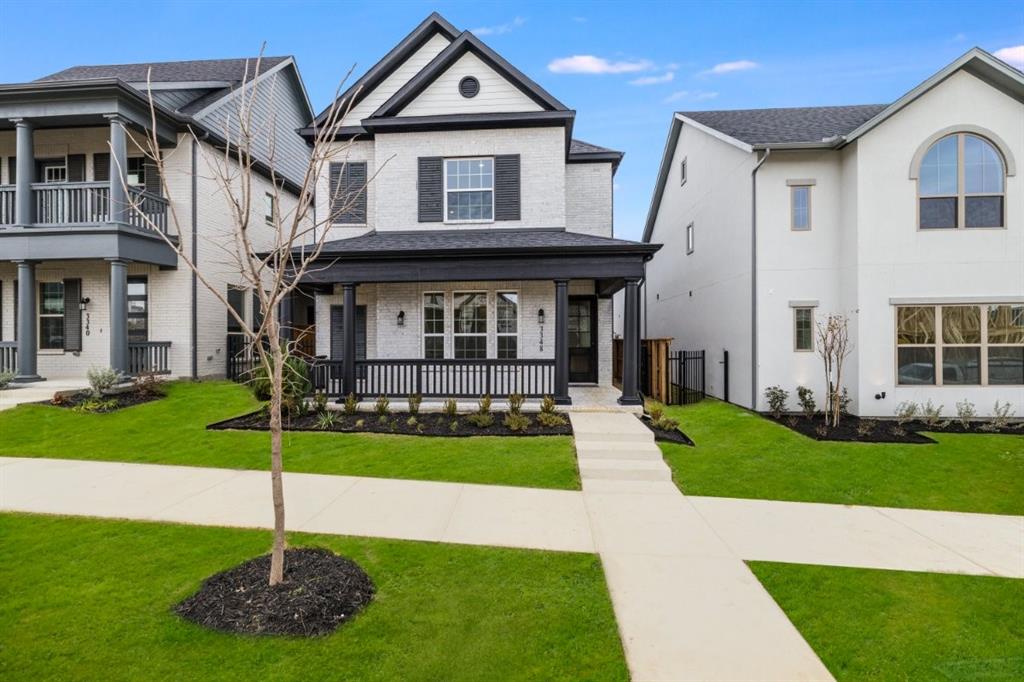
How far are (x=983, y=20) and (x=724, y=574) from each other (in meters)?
15.9

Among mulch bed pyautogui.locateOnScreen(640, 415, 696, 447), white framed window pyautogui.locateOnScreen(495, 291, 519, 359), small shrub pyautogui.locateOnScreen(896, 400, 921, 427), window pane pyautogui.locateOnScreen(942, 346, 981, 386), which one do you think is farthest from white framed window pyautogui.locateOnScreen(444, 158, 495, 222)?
window pane pyautogui.locateOnScreen(942, 346, 981, 386)

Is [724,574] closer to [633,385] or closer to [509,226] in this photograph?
[633,385]

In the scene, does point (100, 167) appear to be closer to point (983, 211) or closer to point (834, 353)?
point (834, 353)

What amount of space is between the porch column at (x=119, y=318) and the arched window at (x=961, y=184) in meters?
18.6

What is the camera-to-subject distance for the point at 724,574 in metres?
4.18

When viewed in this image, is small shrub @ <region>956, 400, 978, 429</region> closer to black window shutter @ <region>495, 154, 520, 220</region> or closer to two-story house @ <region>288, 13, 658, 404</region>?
two-story house @ <region>288, 13, 658, 404</region>

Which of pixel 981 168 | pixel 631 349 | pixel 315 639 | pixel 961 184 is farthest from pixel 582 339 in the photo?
pixel 315 639

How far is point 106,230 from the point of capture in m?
11.6

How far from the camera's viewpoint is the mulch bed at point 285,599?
3.29 meters

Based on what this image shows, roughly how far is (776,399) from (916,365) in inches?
116

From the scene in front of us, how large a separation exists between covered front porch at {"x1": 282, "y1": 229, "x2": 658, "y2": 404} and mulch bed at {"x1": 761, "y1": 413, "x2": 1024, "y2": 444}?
335 centimetres

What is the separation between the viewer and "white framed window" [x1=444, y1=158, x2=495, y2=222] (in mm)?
12594

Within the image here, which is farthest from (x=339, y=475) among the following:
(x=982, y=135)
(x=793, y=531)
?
(x=982, y=135)

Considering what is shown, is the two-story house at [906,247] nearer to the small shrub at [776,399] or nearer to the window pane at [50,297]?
the small shrub at [776,399]
